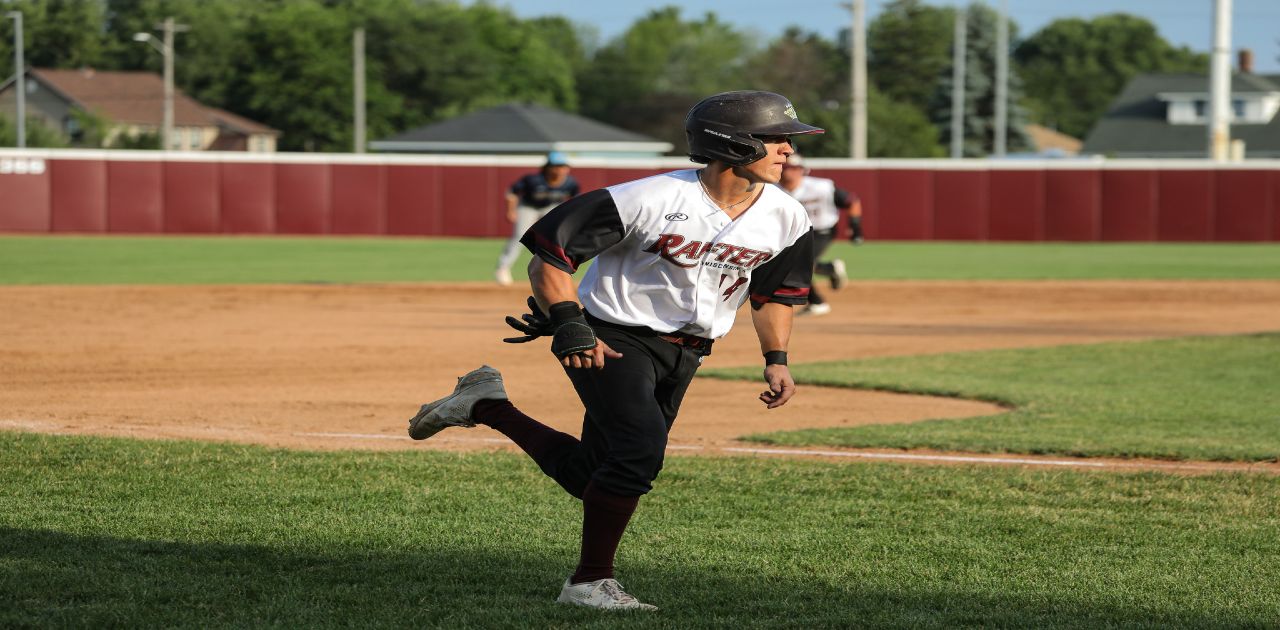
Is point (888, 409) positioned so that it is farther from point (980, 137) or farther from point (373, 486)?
point (980, 137)

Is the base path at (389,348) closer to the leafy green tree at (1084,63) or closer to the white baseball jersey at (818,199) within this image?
the white baseball jersey at (818,199)

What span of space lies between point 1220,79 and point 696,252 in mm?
36775

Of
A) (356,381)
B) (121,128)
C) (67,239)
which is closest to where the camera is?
(356,381)

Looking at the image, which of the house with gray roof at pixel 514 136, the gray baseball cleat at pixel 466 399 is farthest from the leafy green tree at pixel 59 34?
the gray baseball cleat at pixel 466 399

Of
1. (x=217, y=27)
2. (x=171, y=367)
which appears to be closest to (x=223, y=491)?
(x=171, y=367)

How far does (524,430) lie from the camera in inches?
207

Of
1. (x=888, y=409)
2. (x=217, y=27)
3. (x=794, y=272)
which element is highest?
(x=217, y=27)

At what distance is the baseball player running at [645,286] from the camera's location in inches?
187

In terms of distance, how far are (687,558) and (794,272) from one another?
1112mm

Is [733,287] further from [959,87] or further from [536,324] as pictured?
[959,87]

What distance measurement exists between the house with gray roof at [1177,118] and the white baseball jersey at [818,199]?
6159cm

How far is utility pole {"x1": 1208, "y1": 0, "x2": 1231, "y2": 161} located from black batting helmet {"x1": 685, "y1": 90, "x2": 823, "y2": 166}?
3523cm

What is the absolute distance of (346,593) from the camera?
4.87m

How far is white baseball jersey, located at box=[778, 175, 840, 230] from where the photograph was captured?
52.1ft
